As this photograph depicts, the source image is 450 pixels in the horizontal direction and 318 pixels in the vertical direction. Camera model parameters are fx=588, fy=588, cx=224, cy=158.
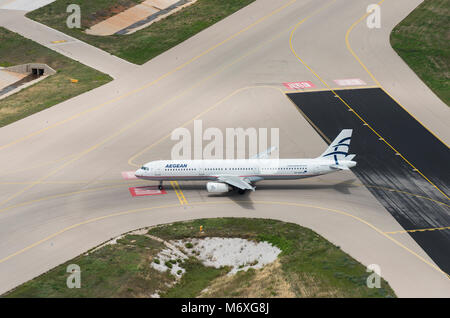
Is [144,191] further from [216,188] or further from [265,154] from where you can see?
[265,154]

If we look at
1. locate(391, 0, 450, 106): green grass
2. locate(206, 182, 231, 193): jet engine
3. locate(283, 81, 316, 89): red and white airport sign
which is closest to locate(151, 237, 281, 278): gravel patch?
locate(206, 182, 231, 193): jet engine

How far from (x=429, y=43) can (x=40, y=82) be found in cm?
9307

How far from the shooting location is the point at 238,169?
3526 inches

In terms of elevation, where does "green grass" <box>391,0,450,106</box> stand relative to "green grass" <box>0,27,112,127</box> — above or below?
above

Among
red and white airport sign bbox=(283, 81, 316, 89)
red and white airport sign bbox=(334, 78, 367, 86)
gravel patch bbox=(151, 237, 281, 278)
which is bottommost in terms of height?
gravel patch bbox=(151, 237, 281, 278)

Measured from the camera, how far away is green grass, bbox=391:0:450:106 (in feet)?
429

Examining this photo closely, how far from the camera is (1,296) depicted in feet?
211

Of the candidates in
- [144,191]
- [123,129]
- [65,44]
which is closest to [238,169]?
[144,191]

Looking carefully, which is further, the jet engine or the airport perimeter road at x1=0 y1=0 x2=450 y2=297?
the jet engine

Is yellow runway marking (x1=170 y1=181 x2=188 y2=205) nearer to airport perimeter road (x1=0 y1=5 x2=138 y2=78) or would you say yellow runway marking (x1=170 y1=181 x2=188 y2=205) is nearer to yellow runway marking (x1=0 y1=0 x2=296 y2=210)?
yellow runway marking (x1=0 y1=0 x2=296 y2=210)

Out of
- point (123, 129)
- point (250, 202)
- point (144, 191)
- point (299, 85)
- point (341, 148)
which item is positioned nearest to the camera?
point (250, 202)

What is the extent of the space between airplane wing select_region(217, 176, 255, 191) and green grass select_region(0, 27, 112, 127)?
160 ft
